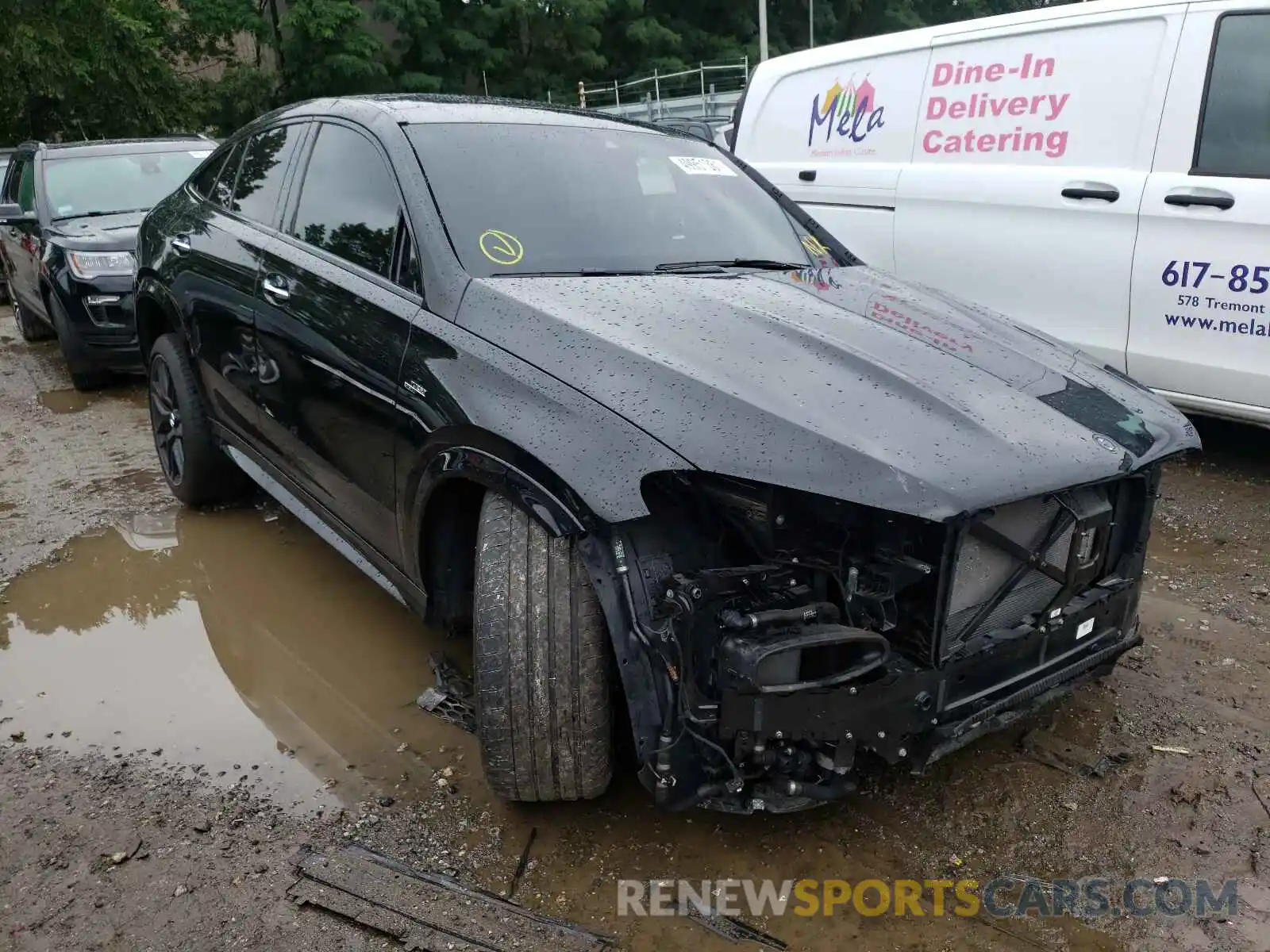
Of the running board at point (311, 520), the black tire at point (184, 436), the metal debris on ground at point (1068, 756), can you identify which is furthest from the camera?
the black tire at point (184, 436)

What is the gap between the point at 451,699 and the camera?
305 cm

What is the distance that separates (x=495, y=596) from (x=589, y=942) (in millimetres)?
770

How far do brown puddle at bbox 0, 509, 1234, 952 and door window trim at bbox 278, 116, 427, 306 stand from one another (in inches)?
49.3

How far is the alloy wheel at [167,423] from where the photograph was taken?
4.42 meters

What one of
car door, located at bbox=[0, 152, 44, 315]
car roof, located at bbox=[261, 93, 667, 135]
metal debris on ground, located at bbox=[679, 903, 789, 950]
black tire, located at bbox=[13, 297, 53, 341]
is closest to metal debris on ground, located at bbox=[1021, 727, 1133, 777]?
metal debris on ground, located at bbox=[679, 903, 789, 950]

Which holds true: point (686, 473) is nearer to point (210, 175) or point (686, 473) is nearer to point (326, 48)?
point (210, 175)

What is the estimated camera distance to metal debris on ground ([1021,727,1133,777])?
2.65 meters

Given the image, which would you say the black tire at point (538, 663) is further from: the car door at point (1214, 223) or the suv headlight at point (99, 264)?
the suv headlight at point (99, 264)

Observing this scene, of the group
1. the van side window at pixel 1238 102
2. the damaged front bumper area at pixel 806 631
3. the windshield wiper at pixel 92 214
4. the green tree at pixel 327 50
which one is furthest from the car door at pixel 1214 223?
the green tree at pixel 327 50

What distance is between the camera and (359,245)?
300cm

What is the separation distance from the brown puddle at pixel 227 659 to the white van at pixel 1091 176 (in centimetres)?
329

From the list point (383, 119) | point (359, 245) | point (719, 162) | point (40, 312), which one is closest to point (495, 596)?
point (359, 245)

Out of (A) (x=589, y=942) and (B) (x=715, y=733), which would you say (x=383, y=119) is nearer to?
(B) (x=715, y=733)

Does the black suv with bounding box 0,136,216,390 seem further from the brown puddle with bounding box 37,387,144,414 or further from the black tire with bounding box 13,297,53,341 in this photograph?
the black tire with bounding box 13,297,53,341
